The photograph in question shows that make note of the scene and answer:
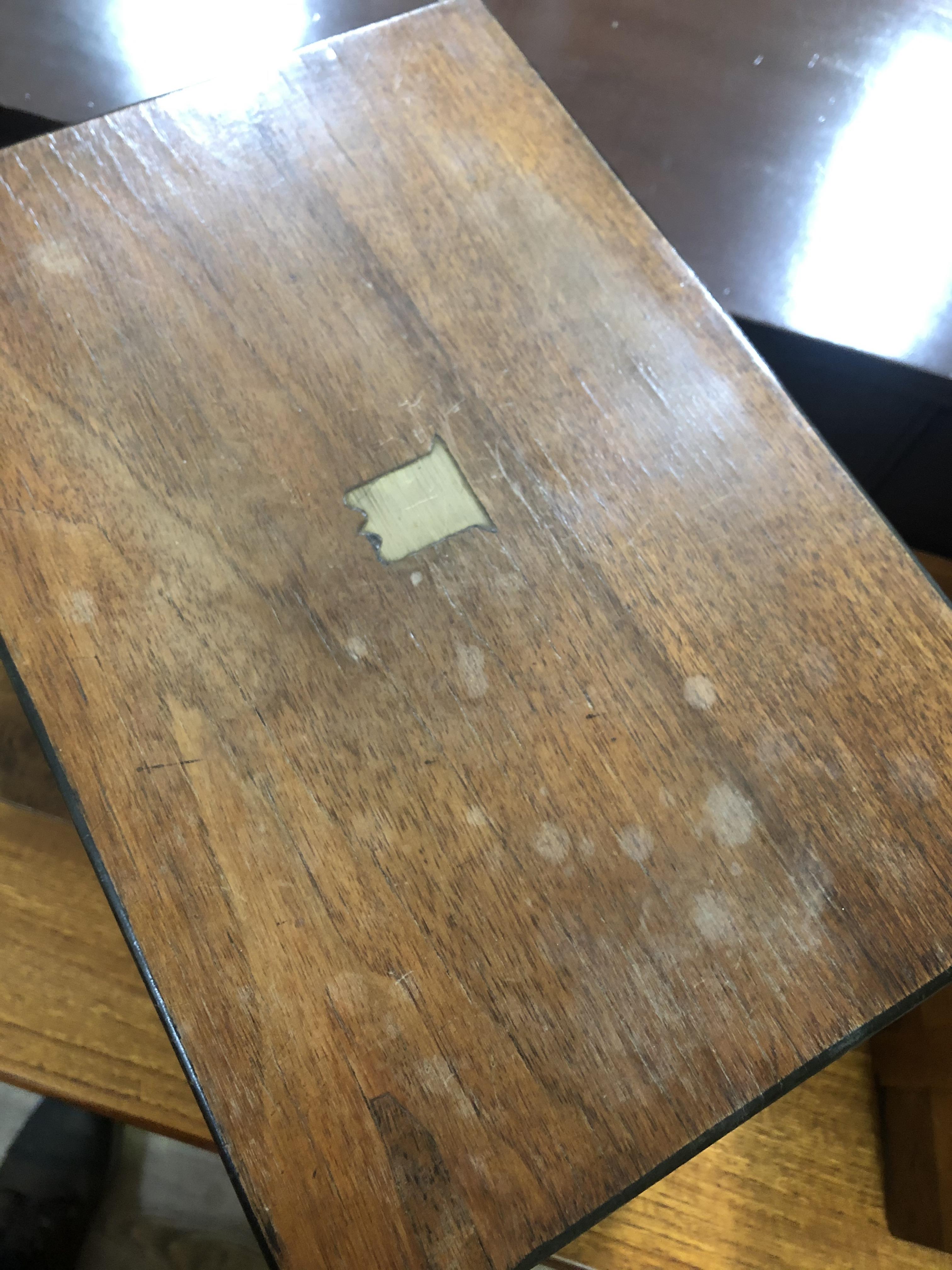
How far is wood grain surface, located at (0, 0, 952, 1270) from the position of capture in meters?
0.43

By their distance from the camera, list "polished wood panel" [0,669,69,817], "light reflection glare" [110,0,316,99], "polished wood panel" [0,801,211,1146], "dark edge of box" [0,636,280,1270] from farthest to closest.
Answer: "light reflection glare" [110,0,316,99] < "polished wood panel" [0,669,69,817] < "polished wood panel" [0,801,211,1146] < "dark edge of box" [0,636,280,1270]

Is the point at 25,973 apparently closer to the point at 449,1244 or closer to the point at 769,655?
the point at 449,1244

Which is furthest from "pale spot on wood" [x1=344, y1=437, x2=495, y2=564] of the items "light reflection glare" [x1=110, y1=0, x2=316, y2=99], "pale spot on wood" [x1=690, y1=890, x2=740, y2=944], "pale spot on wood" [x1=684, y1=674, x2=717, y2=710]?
"light reflection glare" [x1=110, y1=0, x2=316, y2=99]

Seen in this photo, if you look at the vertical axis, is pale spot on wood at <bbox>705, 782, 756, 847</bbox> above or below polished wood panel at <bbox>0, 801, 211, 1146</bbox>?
above

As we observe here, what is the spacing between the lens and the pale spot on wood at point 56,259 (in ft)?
2.00

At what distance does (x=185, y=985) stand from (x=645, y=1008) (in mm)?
242

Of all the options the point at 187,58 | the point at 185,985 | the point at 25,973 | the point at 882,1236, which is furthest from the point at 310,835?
the point at 187,58

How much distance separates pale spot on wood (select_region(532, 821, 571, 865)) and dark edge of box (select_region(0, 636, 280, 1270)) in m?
0.21

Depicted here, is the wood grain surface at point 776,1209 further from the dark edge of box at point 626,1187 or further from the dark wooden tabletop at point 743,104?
the dark wooden tabletop at point 743,104

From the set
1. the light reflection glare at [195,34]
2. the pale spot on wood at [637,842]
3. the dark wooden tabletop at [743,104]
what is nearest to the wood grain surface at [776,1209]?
the pale spot on wood at [637,842]

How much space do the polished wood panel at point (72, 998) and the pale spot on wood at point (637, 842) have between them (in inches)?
19.4

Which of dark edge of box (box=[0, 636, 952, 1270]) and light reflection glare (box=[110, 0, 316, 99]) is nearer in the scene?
dark edge of box (box=[0, 636, 952, 1270])

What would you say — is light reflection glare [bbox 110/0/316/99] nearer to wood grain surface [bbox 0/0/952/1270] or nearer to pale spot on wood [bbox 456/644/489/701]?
wood grain surface [bbox 0/0/952/1270]

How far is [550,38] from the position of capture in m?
1.09
